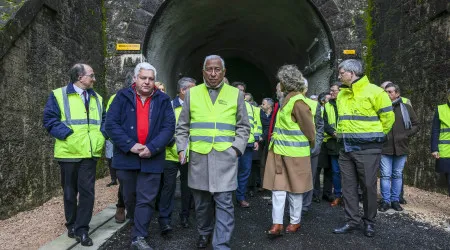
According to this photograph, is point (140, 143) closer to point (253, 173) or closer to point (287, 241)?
point (287, 241)

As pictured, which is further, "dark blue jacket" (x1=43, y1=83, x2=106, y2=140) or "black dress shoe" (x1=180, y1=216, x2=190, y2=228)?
"black dress shoe" (x1=180, y1=216, x2=190, y2=228)

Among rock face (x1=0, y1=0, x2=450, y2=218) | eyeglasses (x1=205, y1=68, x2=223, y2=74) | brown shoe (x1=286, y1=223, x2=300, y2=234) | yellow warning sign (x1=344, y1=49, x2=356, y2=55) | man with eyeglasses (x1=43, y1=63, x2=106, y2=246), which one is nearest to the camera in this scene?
eyeglasses (x1=205, y1=68, x2=223, y2=74)

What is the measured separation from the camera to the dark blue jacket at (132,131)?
3828 millimetres

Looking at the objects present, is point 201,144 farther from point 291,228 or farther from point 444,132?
point 444,132

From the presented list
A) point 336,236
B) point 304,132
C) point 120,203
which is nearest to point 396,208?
point 336,236

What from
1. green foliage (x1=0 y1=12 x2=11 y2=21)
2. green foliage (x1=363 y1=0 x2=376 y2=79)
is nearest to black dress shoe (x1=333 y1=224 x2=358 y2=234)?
green foliage (x1=0 y1=12 x2=11 y2=21)

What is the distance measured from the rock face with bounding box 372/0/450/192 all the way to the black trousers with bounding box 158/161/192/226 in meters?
4.51

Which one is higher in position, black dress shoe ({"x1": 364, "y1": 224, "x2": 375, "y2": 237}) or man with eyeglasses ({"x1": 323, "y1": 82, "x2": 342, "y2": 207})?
man with eyeglasses ({"x1": 323, "y1": 82, "x2": 342, "y2": 207})

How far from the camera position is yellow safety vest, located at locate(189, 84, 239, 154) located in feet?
12.2

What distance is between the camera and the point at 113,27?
29.4 ft

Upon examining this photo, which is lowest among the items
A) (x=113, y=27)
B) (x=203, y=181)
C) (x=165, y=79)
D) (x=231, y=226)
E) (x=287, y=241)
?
(x=287, y=241)

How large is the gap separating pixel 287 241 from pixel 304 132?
1218 mm

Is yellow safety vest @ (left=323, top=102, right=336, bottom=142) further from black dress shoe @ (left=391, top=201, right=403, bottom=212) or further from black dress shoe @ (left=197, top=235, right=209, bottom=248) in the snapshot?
black dress shoe @ (left=197, top=235, right=209, bottom=248)

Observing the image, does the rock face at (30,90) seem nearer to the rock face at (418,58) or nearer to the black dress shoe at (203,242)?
the black dress shoe at (203,242)
